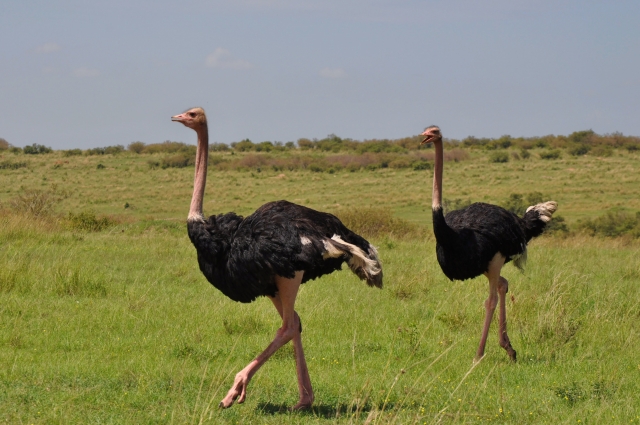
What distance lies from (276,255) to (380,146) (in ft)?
163

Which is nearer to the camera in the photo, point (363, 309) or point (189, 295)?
point (363, 309)

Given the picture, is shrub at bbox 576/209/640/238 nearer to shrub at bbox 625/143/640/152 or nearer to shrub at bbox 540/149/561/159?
shrub at bbox 540/149/561/159

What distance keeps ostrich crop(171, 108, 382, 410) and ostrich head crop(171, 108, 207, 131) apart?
402mm

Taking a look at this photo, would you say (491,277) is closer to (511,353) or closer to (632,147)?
(511,353)

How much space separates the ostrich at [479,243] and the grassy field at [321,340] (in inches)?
→ 17.6

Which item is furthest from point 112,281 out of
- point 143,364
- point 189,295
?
point 143,364

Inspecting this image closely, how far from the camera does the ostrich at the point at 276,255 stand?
543 cm

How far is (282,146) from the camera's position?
58.0m

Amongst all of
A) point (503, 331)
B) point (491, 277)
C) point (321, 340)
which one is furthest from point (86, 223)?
point (503, 331)

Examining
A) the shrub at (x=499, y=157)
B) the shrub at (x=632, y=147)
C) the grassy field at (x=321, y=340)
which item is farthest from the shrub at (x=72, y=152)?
the grassy field at (x=321, y=340)

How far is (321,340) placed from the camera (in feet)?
25.2

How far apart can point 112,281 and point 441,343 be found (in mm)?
4213

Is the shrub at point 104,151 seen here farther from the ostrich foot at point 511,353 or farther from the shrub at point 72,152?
the ostrich foot at point 511,353

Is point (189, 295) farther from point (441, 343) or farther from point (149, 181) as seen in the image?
point (149, 181)
